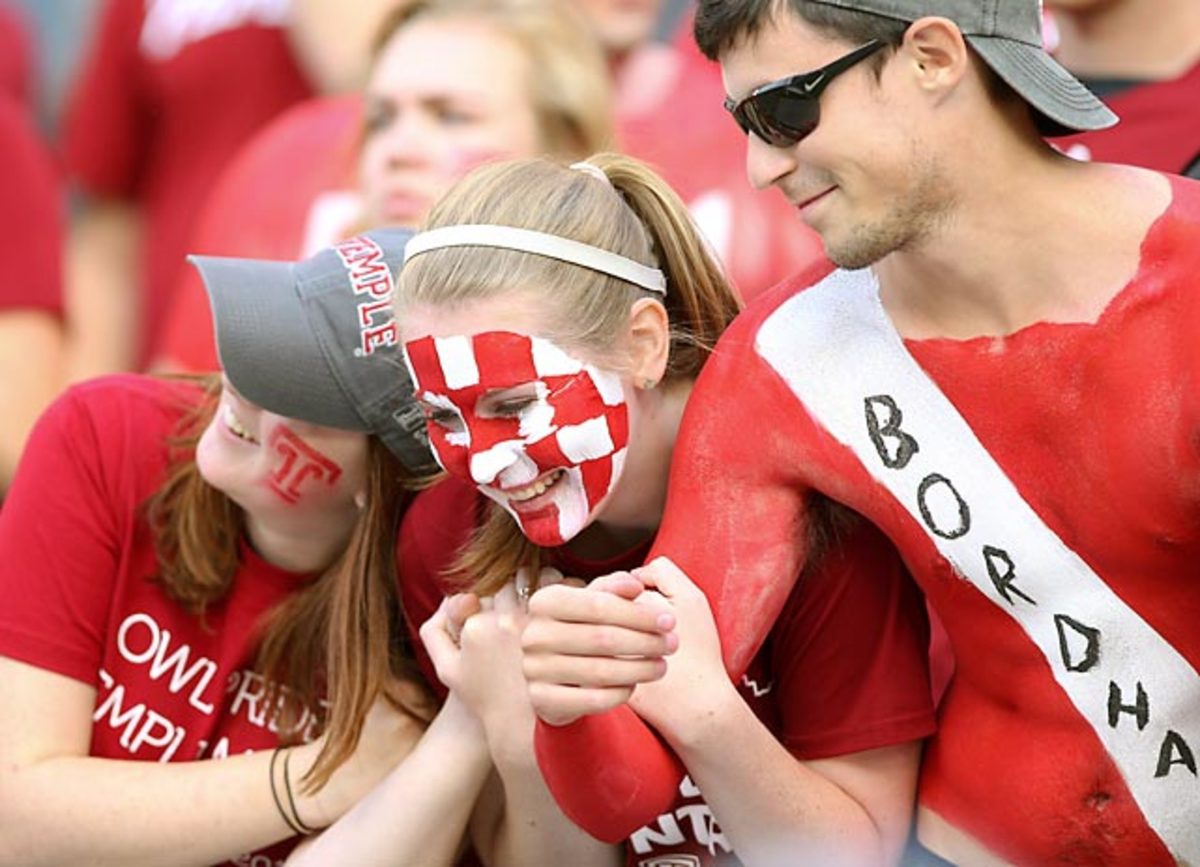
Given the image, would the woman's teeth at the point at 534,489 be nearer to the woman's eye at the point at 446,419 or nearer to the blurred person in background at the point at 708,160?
the woman's eye at the point at 446,419

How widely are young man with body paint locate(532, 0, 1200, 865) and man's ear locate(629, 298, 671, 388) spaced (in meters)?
0.06

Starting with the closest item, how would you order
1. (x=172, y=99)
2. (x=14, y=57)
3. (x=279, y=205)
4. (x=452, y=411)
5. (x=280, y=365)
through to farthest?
(x=452, y=411)
(x=280, y=365)
(x=279, y=205)
(x=172, y=99)
(x=14, y=57)

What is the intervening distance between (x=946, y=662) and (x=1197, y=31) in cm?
114

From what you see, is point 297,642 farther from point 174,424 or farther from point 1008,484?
point 1008,484

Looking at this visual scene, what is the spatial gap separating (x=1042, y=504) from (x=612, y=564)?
1.75 feet

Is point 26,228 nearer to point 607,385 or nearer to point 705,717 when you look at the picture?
point 607,385

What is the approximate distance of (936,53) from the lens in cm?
251

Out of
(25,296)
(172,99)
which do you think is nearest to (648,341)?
(25,296)

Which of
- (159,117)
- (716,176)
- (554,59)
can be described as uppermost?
(554,59)

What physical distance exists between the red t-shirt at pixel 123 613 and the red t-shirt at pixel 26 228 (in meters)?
1.41

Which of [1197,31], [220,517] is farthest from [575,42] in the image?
[220,517]

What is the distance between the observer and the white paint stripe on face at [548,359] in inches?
104

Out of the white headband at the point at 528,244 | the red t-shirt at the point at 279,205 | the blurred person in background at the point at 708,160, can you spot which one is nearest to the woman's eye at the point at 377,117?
the red t-shirt at the point at 279,205

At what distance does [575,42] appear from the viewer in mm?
4121
